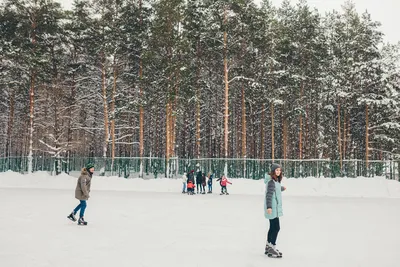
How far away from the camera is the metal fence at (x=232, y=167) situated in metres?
27.0

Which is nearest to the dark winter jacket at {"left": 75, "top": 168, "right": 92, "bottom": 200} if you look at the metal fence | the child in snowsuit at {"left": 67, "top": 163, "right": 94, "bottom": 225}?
the child in snowsuit at {"left": 67, "top": 163, "right": 94, "bottom": 225}

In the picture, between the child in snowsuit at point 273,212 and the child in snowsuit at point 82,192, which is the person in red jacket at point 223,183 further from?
the child in snowsuit at point 273,212

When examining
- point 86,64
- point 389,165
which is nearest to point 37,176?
point 86,64

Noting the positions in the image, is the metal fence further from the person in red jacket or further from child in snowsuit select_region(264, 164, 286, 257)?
child in snowsuit select_region(264, 164, 286, 257)

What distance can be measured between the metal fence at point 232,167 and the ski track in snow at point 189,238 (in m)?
13.2

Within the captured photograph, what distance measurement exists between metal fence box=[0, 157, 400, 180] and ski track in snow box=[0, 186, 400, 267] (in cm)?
1322

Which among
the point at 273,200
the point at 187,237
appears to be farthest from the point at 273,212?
the point at 187,237

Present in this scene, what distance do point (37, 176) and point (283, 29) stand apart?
78.9ft

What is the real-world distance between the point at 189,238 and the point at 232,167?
19370mm

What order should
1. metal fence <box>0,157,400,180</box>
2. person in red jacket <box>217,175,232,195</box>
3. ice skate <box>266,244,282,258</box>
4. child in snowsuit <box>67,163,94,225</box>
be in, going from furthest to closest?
metal fence <box>0,157,400,180</box>
person in red jacket <box>217,175,232,195</box>
child in snowsuit <box>67,163,94,225</box>
ice skate <box>266,244,282,258</box>

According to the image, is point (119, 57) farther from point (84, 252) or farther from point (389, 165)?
point (84, 252)

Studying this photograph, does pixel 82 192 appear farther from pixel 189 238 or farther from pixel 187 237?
pixel 189 238

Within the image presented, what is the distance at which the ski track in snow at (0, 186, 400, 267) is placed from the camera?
6.88m

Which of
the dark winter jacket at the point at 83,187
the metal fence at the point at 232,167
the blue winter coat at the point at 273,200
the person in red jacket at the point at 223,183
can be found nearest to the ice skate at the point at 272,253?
the blue winter coat at the point at 273,200
